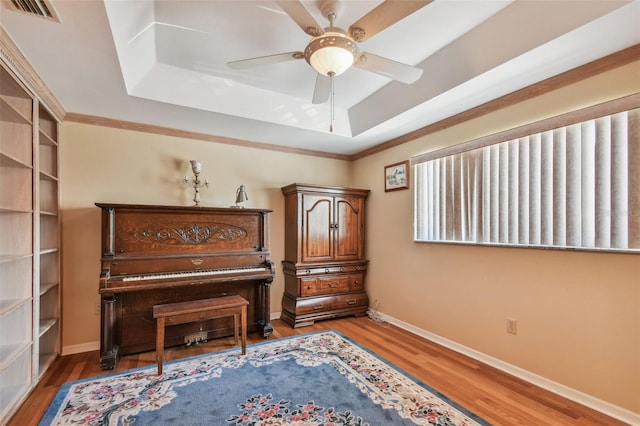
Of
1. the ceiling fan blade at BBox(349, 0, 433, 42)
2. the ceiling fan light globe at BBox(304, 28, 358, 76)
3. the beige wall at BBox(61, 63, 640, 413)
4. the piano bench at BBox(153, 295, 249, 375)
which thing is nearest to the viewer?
the ceiling fan blade at BBox(349, 0, 433, 42)

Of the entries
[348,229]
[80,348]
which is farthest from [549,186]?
[80,348]

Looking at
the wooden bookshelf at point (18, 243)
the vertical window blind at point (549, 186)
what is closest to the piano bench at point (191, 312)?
the wooden bookshelf at point (18, 243)

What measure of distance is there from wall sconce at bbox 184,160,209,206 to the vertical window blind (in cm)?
253

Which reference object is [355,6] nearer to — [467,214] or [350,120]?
[350,120]

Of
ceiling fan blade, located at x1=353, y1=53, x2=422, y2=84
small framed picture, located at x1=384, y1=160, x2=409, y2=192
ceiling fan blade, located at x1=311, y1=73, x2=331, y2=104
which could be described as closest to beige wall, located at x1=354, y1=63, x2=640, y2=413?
small framed picture, located at x1=384, y1=160, x2=409, y2=192

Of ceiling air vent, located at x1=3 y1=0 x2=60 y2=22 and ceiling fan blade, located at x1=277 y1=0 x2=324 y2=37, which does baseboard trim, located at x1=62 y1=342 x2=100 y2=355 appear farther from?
ceiling fan blade, located at x1=277 y1=0 x2=324 y2=37

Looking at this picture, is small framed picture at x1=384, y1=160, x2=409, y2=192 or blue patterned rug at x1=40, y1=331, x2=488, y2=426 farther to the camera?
small framed picture at x1=384, y1=160, x2=409, y2=192

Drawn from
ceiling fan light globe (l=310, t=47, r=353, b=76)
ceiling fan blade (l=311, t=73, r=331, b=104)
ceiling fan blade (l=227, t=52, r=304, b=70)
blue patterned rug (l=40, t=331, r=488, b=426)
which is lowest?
blue patterned rug (l=40, t=331, r=488, b=426)

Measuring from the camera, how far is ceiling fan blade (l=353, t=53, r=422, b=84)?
72.0 inches

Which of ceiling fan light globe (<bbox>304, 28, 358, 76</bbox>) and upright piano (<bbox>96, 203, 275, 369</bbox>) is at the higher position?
ceiling fan light globe (<bbox>304, 28, 358, 76</bbox>)

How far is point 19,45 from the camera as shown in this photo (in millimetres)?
1815

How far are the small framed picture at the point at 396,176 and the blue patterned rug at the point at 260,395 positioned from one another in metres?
1.94

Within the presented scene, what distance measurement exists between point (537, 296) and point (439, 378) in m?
1.00

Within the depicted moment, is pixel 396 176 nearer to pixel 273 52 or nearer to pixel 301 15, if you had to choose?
pixel 273 52
